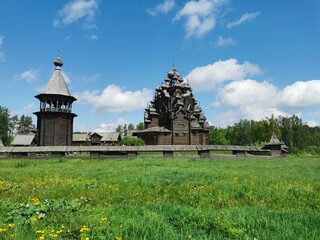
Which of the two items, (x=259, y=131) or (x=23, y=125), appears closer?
(x=259, y=131)

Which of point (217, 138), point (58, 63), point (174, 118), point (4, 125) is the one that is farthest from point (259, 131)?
point (4, 125)

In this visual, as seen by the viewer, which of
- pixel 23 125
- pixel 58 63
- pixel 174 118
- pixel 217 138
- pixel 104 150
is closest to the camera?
pixel 104 150

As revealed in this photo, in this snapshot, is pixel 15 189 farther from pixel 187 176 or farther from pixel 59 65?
pixel 59 65

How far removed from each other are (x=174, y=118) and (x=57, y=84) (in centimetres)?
1966

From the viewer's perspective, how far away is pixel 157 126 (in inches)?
1930

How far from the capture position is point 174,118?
149 ft

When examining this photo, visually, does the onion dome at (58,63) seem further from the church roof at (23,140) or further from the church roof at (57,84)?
the church roof at (23,140)

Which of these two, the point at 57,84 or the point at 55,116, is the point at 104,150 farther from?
the point at 57,84

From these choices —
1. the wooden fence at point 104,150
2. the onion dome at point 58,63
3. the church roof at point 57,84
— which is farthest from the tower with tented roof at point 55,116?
the wooden fence at point 104,150

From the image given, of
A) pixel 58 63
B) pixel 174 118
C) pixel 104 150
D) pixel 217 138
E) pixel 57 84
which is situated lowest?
pixel 104 150

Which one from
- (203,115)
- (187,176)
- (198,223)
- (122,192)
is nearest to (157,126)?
(203,115)

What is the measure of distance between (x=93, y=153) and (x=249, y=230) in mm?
23847

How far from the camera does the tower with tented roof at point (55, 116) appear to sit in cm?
3384

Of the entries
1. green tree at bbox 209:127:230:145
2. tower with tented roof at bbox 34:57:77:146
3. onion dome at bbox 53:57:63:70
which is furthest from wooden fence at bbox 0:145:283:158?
green tree at bbox 209:127:230:145
